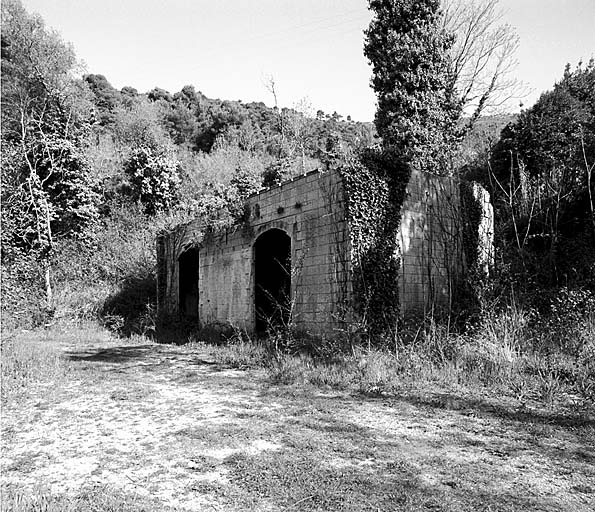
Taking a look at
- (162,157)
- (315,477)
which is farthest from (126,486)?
(162,157)

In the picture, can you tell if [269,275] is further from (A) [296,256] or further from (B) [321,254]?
(B) [321,254]

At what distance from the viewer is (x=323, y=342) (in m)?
7.72

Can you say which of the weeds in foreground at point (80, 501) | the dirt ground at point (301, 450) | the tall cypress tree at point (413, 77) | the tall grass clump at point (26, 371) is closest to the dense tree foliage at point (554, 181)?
the tall cypress tree at point (413, 77)

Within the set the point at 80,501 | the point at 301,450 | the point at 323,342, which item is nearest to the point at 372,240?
the point at 323,342

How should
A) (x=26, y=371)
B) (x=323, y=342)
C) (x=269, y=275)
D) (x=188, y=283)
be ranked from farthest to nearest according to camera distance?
(x=188, y=283)
(x=269, y=275)
(x=323, y=342)
(x=26, y=371)

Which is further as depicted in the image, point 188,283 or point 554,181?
point 188,283

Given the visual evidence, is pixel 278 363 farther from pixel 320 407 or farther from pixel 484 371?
pixel 484 371

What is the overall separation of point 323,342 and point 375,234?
206 centimetres

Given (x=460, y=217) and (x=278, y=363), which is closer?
(x=278, y=363)

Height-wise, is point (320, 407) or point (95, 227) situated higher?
point (95, 227)

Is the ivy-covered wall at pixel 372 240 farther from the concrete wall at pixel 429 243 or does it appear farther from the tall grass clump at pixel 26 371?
the tall grass clump at pixel 26 371

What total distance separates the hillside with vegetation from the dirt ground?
24 millimetres

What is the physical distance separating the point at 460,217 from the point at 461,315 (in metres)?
2.23

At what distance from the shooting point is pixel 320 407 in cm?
493
